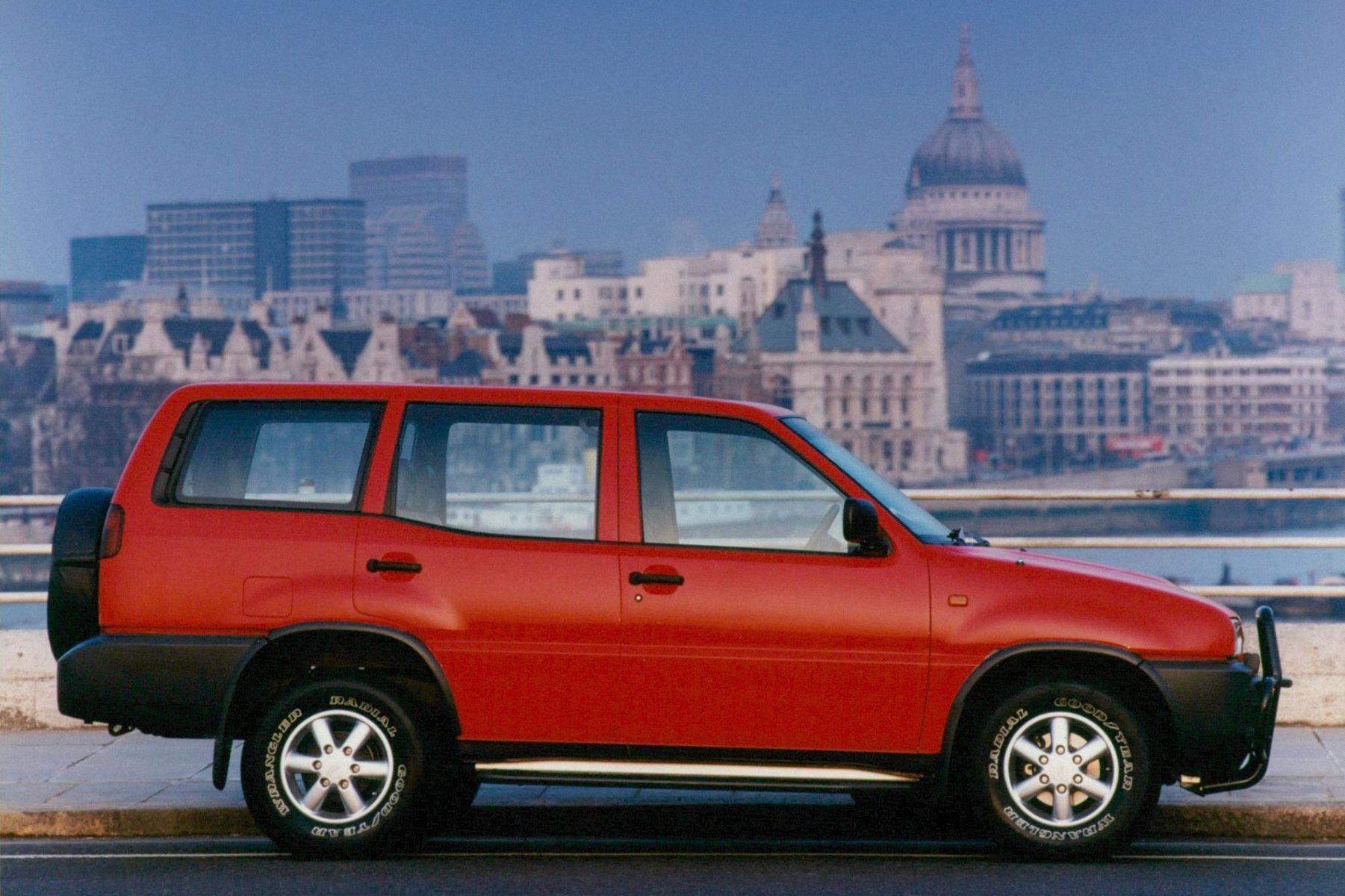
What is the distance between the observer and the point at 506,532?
284 inches

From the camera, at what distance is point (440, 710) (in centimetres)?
722

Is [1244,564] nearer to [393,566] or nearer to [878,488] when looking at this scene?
[878,488]

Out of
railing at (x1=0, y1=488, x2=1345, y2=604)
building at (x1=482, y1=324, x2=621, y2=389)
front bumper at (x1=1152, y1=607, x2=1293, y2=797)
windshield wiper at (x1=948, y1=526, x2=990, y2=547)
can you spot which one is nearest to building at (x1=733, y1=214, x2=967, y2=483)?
building at (x1=482, y1=324, x2=621, y2=389)

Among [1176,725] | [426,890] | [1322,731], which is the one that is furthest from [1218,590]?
[426,890]

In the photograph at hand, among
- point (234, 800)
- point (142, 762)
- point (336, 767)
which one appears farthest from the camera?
point (142, 762)

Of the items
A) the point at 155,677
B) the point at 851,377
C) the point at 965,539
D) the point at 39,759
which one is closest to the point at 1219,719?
the point at 965,539

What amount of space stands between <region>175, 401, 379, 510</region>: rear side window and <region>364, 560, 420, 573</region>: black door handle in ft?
0.76

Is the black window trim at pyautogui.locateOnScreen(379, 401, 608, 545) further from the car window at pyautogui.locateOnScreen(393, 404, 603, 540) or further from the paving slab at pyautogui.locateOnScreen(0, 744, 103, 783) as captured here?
the paving slab at pyautogui.locateOnScreen(0, 744, 103, 783)

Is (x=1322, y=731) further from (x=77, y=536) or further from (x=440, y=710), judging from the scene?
(x=77, y=536)

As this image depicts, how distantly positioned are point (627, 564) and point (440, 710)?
822mm

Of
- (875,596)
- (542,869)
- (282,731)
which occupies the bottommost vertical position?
(542,869)

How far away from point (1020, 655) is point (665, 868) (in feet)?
4.50

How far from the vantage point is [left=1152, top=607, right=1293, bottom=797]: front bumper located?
7.05m

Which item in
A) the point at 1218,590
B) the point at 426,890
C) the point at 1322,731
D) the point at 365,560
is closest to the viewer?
the point at 426,890
